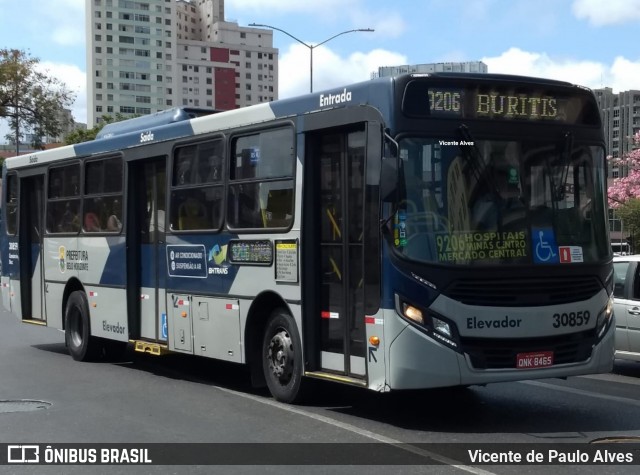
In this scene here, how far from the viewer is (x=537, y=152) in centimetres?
856

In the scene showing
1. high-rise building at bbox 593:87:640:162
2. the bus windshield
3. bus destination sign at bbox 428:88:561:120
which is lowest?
the bus windshield

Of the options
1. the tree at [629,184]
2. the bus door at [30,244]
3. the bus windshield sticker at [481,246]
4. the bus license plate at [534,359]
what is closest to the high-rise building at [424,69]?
the bus windshield sticker at [481,246]

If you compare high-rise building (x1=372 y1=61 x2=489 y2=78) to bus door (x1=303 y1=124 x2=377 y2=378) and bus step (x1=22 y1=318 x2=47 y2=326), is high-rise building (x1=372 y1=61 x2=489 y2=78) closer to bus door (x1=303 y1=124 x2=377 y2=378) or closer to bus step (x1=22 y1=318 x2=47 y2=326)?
bus door (x1=303 y1=124 x2=377 y2=378)

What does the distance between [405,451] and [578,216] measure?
2935mm

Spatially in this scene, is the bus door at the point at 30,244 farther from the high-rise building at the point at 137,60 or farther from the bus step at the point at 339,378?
the high-rise building at the point at 137,60

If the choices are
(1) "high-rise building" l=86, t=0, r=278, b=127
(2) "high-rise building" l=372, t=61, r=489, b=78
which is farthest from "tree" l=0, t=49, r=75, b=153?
(1) "high-rise building" l=86, t=0, r=278, b=127

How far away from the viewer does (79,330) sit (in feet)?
46.4

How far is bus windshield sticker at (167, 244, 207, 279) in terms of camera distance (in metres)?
11.1

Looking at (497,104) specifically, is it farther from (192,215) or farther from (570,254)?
(192,215)

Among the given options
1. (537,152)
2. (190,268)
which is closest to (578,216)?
(537,152)

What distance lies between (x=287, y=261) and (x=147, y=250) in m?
3.65

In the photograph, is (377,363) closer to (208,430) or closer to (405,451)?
(405,451)

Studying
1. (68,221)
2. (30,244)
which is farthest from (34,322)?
(68,221)

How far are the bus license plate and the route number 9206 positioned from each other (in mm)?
285
